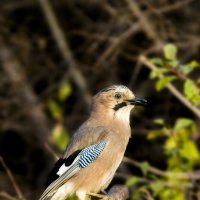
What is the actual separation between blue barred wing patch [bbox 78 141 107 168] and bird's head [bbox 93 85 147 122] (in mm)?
273

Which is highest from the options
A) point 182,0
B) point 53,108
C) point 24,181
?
point 182,0

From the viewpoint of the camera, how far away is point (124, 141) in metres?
4.94

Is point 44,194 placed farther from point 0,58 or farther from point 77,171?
point 0,58

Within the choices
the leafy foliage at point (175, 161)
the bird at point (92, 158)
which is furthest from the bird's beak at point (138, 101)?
the leafy foliage at point (175, 161)

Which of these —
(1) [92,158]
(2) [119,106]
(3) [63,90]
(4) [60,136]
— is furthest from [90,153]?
(3) [63,90]

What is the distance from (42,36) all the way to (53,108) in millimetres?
1027

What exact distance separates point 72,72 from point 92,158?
3301 millimetres

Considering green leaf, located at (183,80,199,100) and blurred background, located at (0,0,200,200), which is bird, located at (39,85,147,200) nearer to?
green leaf, located at (183,80,199,100)

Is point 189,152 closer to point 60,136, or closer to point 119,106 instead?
point 119,106

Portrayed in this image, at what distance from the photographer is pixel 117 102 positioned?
5.06m

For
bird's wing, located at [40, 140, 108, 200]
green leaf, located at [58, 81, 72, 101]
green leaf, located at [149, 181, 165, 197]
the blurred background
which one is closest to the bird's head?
bird's wing, located at [40, 140, 108, 200]

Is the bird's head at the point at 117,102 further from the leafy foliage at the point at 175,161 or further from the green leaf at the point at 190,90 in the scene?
the green leaf at the point at 190,90

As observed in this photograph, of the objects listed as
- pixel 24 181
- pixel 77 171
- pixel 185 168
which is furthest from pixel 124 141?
pixel 24 181

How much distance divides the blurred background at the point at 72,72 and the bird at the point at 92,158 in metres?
2.25
